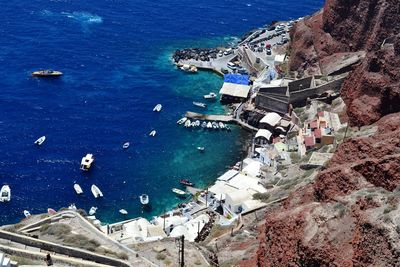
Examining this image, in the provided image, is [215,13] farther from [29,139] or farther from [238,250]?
[238,250]

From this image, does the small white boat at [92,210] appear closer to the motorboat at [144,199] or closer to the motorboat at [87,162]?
the motorboat at [144,199]

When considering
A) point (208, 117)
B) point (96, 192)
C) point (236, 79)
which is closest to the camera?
point (96, 192)

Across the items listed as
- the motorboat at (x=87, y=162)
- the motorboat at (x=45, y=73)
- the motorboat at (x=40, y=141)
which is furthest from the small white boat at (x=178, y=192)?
the motorboat at (x=45, y=73)

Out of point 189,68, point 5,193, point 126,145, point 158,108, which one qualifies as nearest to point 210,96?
point 158,108

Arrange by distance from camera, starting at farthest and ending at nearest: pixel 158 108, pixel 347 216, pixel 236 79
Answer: pixel 236 79 → pixel 158 108 → pixel 347 216

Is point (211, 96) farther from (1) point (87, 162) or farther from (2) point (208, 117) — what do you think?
(1) point (87, 162)

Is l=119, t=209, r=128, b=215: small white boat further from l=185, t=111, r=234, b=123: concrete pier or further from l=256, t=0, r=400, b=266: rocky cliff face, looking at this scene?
l=256, t=0, r=400, b=266: rocky cliff face
